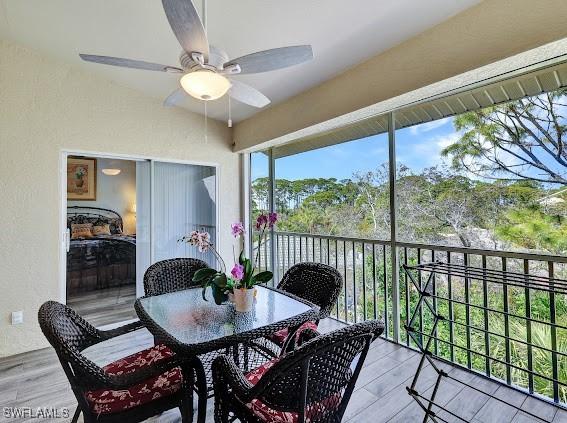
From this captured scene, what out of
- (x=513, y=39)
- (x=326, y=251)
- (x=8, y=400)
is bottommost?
(x=8, y=400)

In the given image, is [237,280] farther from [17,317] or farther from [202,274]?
[17,317]

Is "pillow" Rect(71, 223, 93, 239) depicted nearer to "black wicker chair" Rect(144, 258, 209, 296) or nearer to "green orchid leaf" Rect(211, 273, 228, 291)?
"black wicker chair" Rect(144, 258, 209, 296)

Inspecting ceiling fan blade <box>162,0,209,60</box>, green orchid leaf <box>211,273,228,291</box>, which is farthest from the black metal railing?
ceiling fan blade <box>162,0,209,60</box>

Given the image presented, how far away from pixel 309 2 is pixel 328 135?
1708mm

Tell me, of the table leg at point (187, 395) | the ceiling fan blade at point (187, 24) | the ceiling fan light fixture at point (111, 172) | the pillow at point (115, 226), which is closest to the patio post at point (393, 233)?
the ceiling fan blade at point (187, 24)

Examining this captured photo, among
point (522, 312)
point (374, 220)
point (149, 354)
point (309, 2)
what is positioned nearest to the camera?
point (149, 354)

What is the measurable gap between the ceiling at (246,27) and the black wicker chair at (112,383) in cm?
218

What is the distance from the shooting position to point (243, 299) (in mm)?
1787

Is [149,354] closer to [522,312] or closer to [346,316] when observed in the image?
[346,316]

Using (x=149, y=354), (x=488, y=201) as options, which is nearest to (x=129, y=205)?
(x=149, y=354)

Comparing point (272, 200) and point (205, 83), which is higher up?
point (205, 83)

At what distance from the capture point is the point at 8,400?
2.13 meters

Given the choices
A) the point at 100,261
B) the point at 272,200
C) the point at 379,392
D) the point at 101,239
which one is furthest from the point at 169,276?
the point at 101,239

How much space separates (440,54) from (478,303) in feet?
6.72
